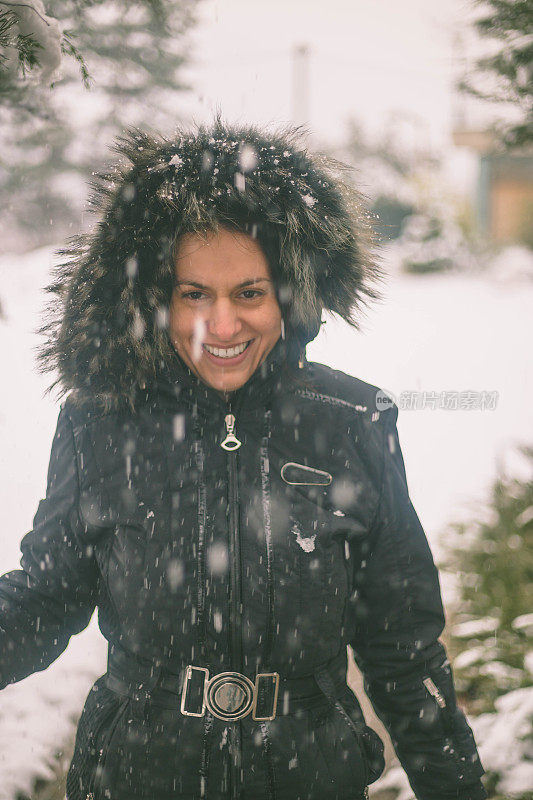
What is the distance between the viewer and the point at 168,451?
1.62m

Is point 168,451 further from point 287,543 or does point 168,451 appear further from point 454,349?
point 454,349

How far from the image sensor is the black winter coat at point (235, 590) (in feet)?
5.05

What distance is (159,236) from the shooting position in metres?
1.65

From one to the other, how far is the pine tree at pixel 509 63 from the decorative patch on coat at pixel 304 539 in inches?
83.8

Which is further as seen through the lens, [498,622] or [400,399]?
[400,399]

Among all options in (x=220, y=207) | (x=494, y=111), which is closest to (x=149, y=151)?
(x=220, y=207)

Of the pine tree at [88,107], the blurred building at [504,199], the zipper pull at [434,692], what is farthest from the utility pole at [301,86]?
the blurred building at [504,199]

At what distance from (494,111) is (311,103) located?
9.34ft

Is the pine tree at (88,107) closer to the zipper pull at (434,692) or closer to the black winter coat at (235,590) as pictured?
the black winter coat at (235,590)

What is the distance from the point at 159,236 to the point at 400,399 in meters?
4.80

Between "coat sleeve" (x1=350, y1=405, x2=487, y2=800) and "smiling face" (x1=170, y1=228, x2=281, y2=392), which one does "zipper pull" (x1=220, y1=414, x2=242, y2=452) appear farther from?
"coat sleeve" (x1=350, y1=405, x2=487, y2=800)

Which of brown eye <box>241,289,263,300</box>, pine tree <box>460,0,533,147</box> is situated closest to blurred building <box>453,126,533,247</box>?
pine tree <box>460,0,533,147</box>

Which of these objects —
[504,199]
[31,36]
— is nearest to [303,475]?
[31,36]

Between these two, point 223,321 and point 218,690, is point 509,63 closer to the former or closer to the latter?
point 223,321
